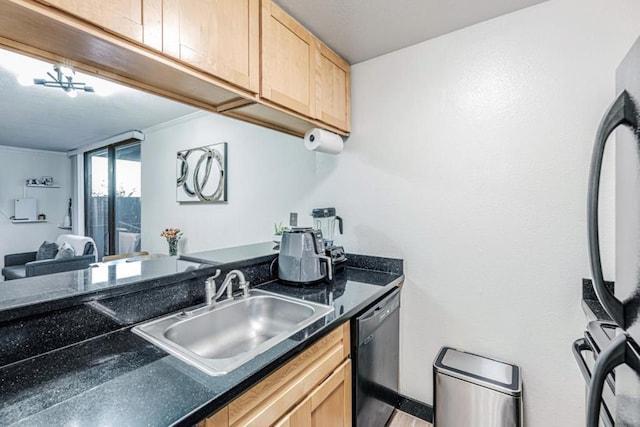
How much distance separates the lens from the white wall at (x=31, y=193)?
5047 mm

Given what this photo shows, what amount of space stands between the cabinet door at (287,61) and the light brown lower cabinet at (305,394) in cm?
114

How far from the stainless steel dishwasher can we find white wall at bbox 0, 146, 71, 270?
21.5 ft

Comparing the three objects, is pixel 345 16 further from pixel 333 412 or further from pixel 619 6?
pixel 333 412

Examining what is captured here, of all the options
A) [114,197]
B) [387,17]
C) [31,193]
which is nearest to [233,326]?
[387,17]

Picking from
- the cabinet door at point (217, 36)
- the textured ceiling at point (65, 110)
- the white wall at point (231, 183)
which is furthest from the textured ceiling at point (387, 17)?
the textured ceiling at point (65, 110)

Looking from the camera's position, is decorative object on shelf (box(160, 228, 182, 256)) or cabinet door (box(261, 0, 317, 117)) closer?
cabinet door (box(261, 0, 317, 117))

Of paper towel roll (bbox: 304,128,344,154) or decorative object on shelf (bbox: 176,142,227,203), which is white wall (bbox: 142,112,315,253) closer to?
decorative object on shelf (bbox: 176,142,227,203)

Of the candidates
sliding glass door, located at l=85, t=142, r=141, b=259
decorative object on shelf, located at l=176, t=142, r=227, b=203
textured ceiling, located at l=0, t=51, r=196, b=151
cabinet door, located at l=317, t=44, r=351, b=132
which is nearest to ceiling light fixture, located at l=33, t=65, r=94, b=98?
textured ceiling, located at l=0, t=51, r=196, b=151

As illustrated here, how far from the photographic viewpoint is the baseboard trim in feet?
5.82

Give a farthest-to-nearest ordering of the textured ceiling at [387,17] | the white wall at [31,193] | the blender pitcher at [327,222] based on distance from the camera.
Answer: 1. the white wall at [31,193]
2. the blender pitcher at [327,222]
3. the textured ceiling at [387,17]

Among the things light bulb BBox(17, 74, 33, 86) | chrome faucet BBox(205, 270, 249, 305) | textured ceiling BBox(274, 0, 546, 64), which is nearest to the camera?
chrome faucet BBox(205, 270, 249, 305)

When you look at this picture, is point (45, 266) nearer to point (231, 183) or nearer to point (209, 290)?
point (231, 183)

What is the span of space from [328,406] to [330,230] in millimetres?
1204

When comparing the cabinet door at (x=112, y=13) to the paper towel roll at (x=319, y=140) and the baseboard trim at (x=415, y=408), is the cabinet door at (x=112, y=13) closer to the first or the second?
the paper towel roll at (x=319, y=140)
